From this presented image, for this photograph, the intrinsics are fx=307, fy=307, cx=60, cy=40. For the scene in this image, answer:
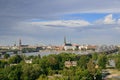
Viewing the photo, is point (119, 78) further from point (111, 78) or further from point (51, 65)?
point (51, 65)

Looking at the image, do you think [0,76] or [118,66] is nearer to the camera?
[0,76]

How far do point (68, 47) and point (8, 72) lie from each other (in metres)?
90.5

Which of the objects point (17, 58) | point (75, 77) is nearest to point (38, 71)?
point (75, 77)

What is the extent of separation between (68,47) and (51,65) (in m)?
80.2

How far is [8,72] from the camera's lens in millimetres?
27531

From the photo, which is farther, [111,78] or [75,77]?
[111,78]

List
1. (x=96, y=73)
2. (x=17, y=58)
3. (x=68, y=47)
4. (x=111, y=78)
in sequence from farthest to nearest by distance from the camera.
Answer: (x=68, y=47) < (x=17, y=58) < (x=111, y=78) < (x=96, y=73)

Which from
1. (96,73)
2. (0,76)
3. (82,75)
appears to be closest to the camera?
(0,76)

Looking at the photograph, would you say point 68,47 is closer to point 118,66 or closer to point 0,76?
point 118,66

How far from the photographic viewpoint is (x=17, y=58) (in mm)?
49531

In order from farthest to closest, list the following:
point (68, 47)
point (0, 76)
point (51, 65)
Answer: point (68, 47) → point (51, 65) → point (0, 76)

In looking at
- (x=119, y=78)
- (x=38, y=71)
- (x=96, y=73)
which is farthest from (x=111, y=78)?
(x=38, y=71)

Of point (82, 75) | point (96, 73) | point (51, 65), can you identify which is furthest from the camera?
point (51, 65)

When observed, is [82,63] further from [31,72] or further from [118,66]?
[31,72]
